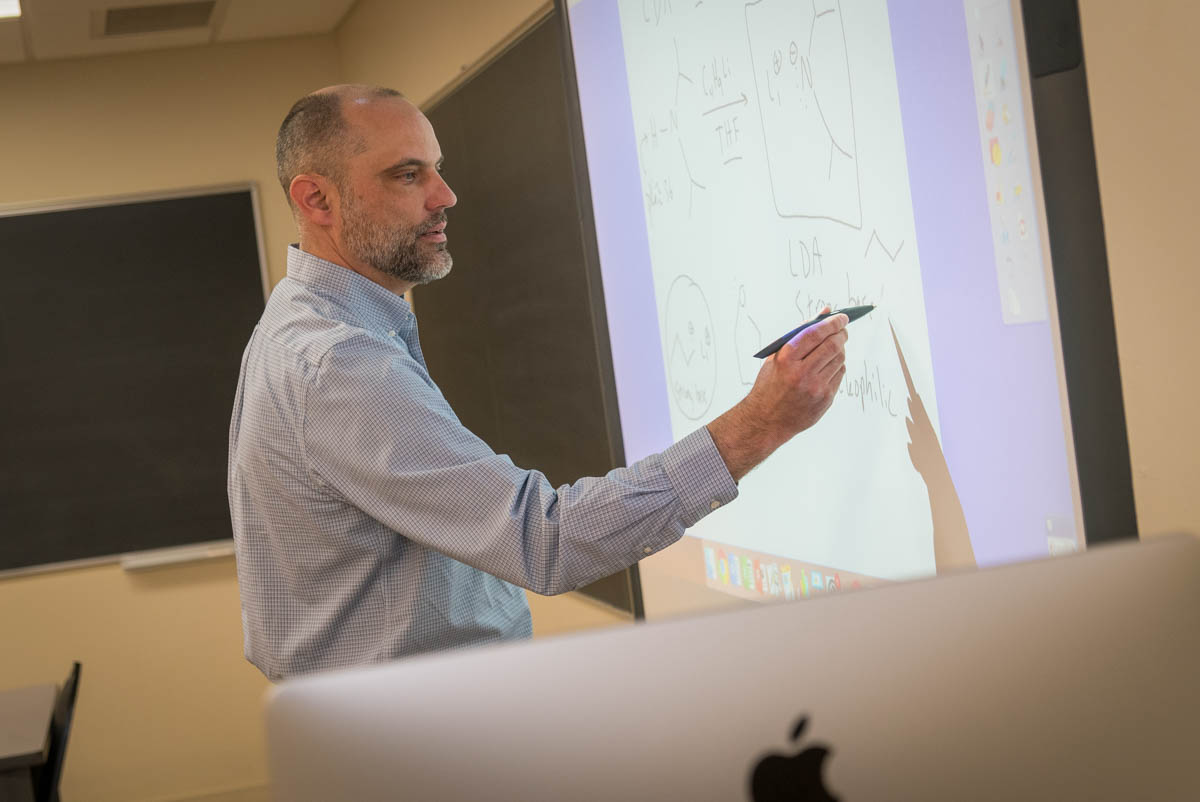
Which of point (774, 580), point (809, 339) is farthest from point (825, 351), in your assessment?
point (774, 580)

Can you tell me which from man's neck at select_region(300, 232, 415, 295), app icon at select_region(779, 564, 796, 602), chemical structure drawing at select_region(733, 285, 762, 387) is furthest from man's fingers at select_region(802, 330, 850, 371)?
man's neck at select_region(300, 232, 415, 295)

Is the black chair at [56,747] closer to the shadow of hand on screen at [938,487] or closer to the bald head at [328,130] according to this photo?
the bald head at [328,130]

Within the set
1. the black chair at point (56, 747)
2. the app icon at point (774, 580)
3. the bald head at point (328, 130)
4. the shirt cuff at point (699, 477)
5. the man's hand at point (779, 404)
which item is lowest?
the black chair at point (56, 747)

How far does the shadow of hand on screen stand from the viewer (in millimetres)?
1436

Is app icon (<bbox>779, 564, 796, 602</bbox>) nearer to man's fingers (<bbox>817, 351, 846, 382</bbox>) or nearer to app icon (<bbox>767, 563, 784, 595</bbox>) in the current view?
app icon (<bbox>767, 563, 784, 595</bbox>)

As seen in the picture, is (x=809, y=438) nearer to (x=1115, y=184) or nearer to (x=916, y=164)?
(x=916, y=164)

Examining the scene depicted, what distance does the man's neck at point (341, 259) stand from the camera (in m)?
1.74

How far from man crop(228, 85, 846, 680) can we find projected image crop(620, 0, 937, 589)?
17 centimetres

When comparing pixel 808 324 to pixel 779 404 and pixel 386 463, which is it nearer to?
pixel 779 404

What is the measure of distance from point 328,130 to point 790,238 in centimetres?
71

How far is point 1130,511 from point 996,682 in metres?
0.68

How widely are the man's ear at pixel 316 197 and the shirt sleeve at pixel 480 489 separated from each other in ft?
1.09

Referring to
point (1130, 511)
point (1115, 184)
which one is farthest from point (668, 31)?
point (1130, 511)

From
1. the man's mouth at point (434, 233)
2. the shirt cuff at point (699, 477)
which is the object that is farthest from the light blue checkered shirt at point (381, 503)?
the man's mouth at point (434, 233)
